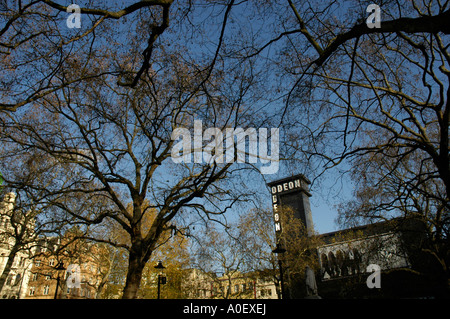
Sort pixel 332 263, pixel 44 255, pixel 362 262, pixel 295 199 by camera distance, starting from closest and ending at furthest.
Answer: pixel 44 255 < pixel 362 262 < pixel 332 263 < pixel 295 199

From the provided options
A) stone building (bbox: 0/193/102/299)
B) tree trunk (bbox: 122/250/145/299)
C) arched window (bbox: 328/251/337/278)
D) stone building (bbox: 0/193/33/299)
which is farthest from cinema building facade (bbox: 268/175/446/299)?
stone building (bbox: 0/193/33/299)

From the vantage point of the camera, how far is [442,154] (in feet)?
25.4

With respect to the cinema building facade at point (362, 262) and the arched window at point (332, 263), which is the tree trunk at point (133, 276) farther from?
the arched window at point (332, 263)

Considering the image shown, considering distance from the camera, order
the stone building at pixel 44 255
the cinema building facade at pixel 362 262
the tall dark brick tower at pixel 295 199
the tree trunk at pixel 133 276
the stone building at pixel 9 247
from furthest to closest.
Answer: the tall dark brick tower at pixel 295 199
the cinema building facade at pixel 362 262
the stone building at pixel 9 247
the stone building at pixel 44 255
the tree trunk at pixel 133 276

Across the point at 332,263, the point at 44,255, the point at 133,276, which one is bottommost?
the point at 133,276

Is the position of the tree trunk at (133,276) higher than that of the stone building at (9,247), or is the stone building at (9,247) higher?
the stone building at (9,247)

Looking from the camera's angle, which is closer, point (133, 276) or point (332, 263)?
point (133, 276)

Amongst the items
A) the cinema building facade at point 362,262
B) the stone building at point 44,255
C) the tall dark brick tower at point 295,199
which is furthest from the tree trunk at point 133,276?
the tall dark brick tower at point 295,199

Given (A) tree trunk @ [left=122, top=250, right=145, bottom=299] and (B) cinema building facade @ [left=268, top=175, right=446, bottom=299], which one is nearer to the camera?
(A) tree trunk @ [left=122, top=250, right=145, bottom=299]

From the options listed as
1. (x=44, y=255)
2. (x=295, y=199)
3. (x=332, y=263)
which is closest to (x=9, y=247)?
(x=44, y=255)

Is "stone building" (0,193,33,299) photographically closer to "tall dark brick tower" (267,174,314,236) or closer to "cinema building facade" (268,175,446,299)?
"cinema building facade" (268,175,446,299)

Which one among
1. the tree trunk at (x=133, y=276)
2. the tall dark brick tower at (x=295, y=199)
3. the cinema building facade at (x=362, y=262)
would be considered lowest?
the tree trunk at (x=133, y=276)

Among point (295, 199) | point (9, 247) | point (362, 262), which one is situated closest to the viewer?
point (362, 262)

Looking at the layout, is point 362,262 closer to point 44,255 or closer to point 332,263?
point 332,263
